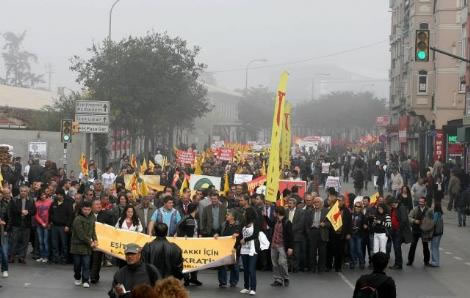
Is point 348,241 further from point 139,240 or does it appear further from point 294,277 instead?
point 139,240

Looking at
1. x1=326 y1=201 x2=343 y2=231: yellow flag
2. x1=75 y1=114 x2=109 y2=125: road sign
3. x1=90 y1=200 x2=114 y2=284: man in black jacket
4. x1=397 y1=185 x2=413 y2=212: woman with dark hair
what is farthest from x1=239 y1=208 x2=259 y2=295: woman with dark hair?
x1=75 y1=114 x2=109 y2=125: road sign

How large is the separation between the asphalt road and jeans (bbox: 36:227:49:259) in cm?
30

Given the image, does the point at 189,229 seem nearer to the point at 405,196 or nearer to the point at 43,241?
the point at 43,241

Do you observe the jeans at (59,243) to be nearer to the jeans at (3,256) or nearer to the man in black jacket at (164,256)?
the jeans at (3,256)

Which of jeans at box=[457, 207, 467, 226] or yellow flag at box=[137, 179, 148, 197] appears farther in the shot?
jeans at box=[457, 207, 467, 226]

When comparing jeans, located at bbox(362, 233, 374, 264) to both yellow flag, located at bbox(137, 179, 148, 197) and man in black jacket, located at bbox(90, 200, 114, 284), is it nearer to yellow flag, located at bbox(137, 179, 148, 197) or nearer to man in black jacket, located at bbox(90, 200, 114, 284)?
yellow flag, located at bbox(137, 179, 148, 197)

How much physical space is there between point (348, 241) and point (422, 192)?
1235 cm

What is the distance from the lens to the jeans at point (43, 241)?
2170 cm

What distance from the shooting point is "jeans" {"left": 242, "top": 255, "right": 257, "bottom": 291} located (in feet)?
59.6

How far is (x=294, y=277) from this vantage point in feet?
68.0

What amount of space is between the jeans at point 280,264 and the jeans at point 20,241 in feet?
16.2

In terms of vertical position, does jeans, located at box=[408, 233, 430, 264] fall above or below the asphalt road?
above

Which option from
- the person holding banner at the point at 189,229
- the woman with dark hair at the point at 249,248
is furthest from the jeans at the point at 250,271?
the person holding banner at the point at 189,229

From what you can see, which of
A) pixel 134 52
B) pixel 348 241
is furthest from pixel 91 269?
pixel 134 52
